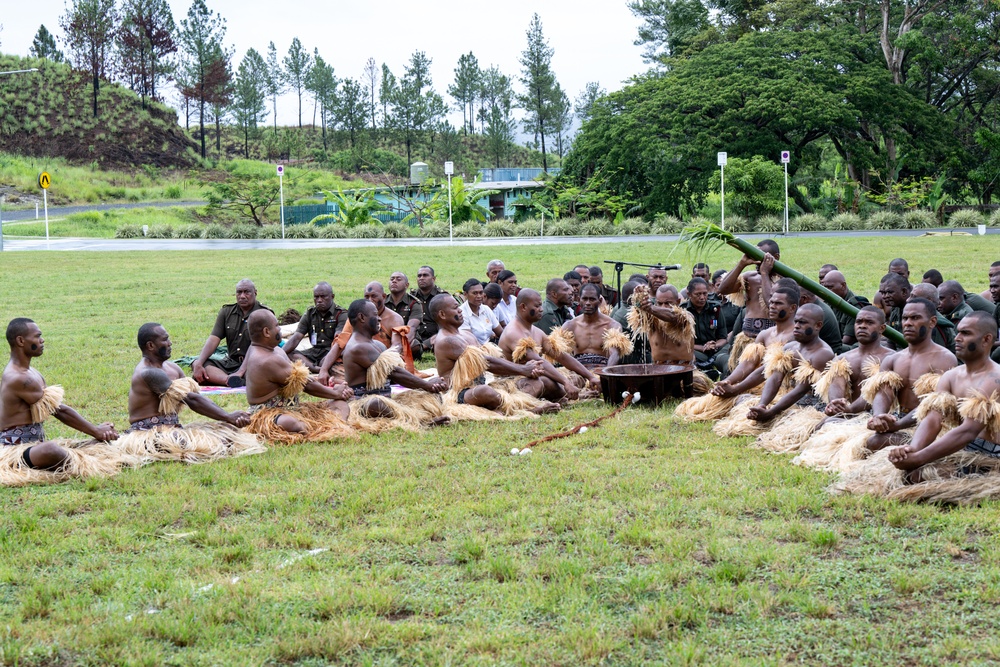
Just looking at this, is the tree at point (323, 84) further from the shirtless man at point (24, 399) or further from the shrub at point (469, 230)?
the shirtless man at point (24, 399)

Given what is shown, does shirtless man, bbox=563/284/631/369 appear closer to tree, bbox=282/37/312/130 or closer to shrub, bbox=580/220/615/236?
shrub, bbox=580/220/615/236

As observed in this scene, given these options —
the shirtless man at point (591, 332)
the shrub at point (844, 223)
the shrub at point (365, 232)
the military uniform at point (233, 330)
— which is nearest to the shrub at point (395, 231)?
the shrub at point (365, 232)

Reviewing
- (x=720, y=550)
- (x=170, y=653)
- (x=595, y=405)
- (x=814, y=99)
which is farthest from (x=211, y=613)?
(x=814, y=99)

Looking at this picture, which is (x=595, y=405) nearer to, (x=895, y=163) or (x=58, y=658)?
(x=58, y=658)

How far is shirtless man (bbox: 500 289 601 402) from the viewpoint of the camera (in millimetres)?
9281

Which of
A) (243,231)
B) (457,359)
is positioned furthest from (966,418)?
(243,231)

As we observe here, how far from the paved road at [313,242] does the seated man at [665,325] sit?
20.2m

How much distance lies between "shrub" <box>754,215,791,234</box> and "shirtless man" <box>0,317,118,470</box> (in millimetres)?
29424

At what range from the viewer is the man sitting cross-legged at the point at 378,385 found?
8.43 m

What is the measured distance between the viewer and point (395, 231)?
3844 centimetres

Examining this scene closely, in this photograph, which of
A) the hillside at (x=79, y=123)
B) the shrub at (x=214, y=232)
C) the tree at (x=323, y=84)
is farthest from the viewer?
the tree at (x=323, y=84)

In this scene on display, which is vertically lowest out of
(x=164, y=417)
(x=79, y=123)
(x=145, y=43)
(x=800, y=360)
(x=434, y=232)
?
(x=164, y=417)

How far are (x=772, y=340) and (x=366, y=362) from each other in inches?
135

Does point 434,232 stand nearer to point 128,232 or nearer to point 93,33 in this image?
point 128,232
